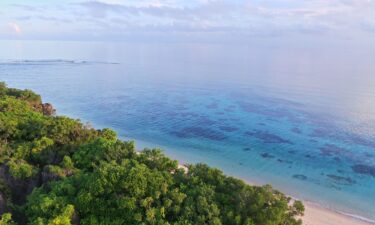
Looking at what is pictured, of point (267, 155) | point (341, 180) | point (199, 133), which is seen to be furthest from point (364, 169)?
point (199, 133)

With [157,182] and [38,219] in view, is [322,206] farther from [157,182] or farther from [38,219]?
[38,219]

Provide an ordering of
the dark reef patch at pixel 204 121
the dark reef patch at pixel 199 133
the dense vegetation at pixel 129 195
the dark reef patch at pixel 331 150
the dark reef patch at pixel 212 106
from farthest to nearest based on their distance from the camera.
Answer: the dark reef patch at pixel 212 106, the dark reef patch at pixel 204 121, the dark reef patch at pixel 199 133, the dark reef patch at pixel 331 150, the dense vegetation at pixel 129 195

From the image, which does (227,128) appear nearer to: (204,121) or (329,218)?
(204,121)

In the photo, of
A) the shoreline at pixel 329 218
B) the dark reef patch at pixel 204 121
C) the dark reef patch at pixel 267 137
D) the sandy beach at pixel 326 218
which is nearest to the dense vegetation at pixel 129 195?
the shoreline at pixel 329 218

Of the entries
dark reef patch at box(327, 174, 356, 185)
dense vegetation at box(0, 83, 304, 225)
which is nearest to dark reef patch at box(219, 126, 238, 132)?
dark reef patch at box(327, 174, 356, 185)

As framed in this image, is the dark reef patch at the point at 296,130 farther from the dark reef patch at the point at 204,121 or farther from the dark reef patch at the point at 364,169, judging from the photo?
the dark reef patch at the point at 204,121

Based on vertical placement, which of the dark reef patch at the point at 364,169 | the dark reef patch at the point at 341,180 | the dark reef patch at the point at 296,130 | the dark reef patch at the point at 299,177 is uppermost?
the dark reef patch at the point at 296,130
